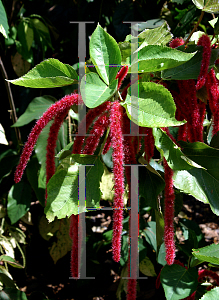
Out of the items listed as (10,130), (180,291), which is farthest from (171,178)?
(10,130)

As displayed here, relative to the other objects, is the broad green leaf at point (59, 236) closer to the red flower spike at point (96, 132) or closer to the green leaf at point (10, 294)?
the green leaf at point (10, 294)

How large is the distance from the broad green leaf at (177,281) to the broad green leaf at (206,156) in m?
0.37

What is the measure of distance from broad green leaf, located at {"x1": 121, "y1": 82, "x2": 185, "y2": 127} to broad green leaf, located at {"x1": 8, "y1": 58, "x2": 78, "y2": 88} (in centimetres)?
11

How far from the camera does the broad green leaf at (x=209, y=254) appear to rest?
0.49 meters

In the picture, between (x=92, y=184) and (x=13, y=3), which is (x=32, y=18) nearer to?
(x=13, y=3)

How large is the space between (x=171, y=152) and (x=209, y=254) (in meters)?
0.22

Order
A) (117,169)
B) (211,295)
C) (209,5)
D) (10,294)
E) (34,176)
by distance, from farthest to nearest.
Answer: (34,176), (10,294), (209,5), (211,295), (117,169)

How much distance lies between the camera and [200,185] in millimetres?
525

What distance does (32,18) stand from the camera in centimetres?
125

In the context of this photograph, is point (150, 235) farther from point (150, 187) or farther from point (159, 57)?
point (159, 57)

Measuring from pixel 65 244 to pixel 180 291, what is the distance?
0.64 meters

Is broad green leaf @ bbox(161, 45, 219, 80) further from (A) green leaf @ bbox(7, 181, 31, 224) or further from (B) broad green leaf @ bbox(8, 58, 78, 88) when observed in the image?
(A) green leaf @ bbox(7, 181, 31, 224)

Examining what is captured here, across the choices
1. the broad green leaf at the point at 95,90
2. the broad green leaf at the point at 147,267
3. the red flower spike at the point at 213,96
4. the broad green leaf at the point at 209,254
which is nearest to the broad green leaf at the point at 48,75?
the broad green leaf at the point at 95,90

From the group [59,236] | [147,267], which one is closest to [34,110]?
[59,236]
